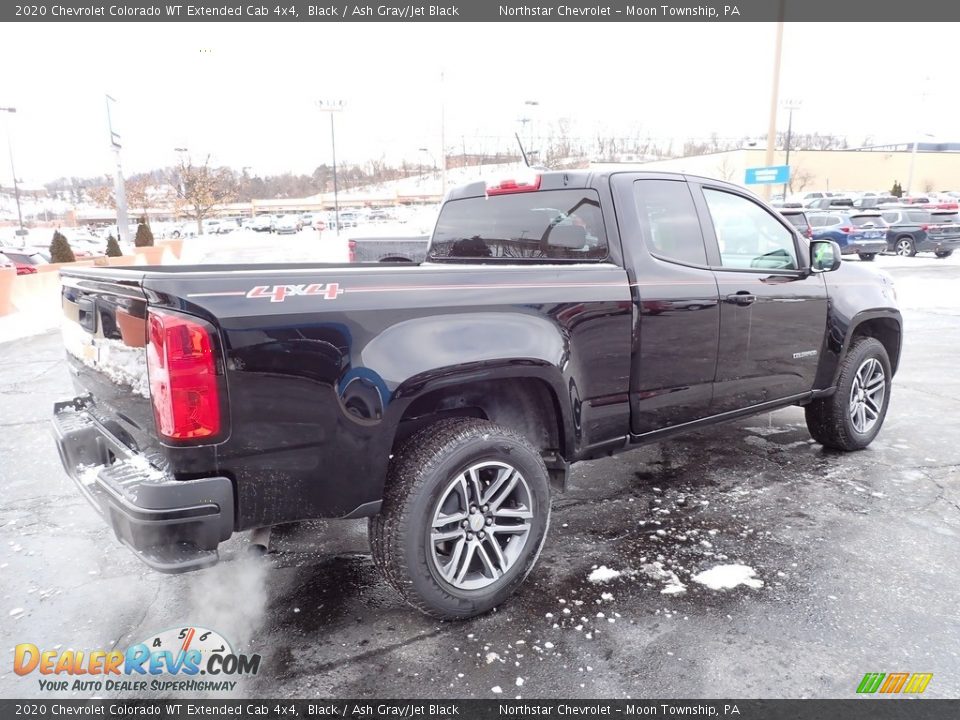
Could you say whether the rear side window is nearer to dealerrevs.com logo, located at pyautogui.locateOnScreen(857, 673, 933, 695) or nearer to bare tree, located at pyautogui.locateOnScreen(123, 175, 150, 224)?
dealerrevs.com logo, located at pyautogui.locateOnScreen(857, 673, 933, 695)

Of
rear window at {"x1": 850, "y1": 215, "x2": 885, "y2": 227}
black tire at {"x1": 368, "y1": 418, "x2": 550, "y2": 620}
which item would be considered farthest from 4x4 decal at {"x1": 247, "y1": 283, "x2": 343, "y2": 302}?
rear window at {"x1": 850, "y1": 215, "x2": 885, "y2": 227}

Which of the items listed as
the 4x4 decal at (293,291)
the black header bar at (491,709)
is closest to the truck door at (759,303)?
the black header bar at (491,709)

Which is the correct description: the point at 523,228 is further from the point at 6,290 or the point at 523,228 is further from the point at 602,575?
the point at 6,290

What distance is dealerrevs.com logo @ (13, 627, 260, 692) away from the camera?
8.22 ft

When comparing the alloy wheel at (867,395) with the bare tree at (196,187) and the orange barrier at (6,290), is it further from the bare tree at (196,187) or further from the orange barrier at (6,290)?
the bare tree at (196,187)

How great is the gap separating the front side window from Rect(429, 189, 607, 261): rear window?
905mm

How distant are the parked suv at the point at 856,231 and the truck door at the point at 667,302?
20.4m

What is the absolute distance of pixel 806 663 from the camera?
8.42ft

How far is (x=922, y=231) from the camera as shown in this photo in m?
22.7

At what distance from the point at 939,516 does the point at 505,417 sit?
8.94ft

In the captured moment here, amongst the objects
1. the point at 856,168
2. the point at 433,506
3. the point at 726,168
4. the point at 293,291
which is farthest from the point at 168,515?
the point at 856,168

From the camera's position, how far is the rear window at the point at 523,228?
351 centimetres

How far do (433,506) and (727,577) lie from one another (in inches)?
61.4

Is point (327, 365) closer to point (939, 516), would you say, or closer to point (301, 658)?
point (301, 658)
